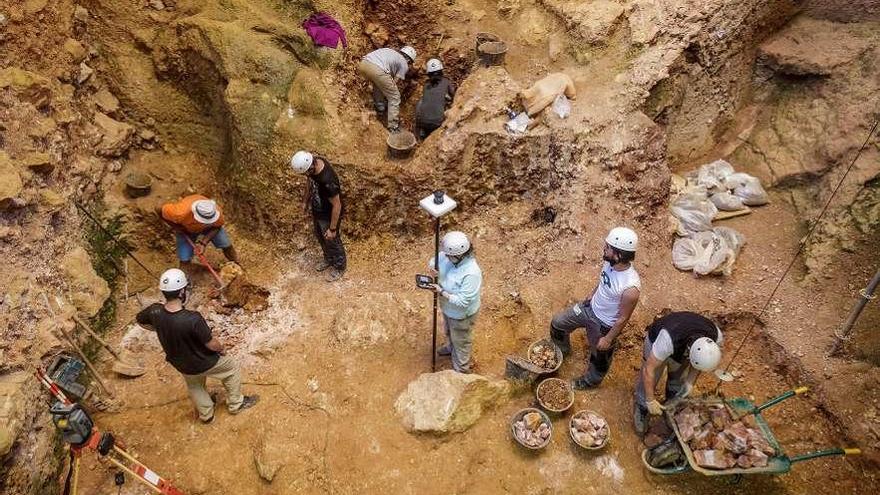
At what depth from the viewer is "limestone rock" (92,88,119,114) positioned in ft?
22.9

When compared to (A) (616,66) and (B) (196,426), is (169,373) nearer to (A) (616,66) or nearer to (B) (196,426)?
(B) (196,426)

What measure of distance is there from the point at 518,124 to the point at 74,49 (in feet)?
19.6

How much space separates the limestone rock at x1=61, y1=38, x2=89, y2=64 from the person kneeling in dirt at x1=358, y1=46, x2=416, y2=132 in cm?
367

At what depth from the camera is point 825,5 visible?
291 inches

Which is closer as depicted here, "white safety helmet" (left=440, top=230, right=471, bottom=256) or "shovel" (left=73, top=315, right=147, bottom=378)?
"white safety helmet" (left=440, top=230, right=471, bottom=256)

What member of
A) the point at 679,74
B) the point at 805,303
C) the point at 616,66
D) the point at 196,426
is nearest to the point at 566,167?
the point at 616,66

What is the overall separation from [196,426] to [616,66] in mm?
7163

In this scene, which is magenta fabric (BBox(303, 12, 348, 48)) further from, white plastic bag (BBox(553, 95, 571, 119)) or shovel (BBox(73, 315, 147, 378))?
shovel (BBox(73, 315, 147, 378))

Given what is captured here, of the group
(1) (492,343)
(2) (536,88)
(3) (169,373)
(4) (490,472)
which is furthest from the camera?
(2) (536,88)

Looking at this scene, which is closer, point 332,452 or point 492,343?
point 332,452

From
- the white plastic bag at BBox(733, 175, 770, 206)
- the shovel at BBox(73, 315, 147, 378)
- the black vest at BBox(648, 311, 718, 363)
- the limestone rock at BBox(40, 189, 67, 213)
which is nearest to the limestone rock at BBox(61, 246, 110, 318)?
the shovel at BBox(73, 315, 147, 378)

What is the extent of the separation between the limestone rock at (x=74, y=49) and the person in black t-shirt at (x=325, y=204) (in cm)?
319

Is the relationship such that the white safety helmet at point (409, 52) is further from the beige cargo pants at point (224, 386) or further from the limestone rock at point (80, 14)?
the beige cargo pants at point (224, 386)

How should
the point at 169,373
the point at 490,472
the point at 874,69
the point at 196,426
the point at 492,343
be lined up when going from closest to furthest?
1. the point at 490,472
2. the point at 196,426
3. the point at 169,373
4. the point at 492,343
5. the point at 874,69
